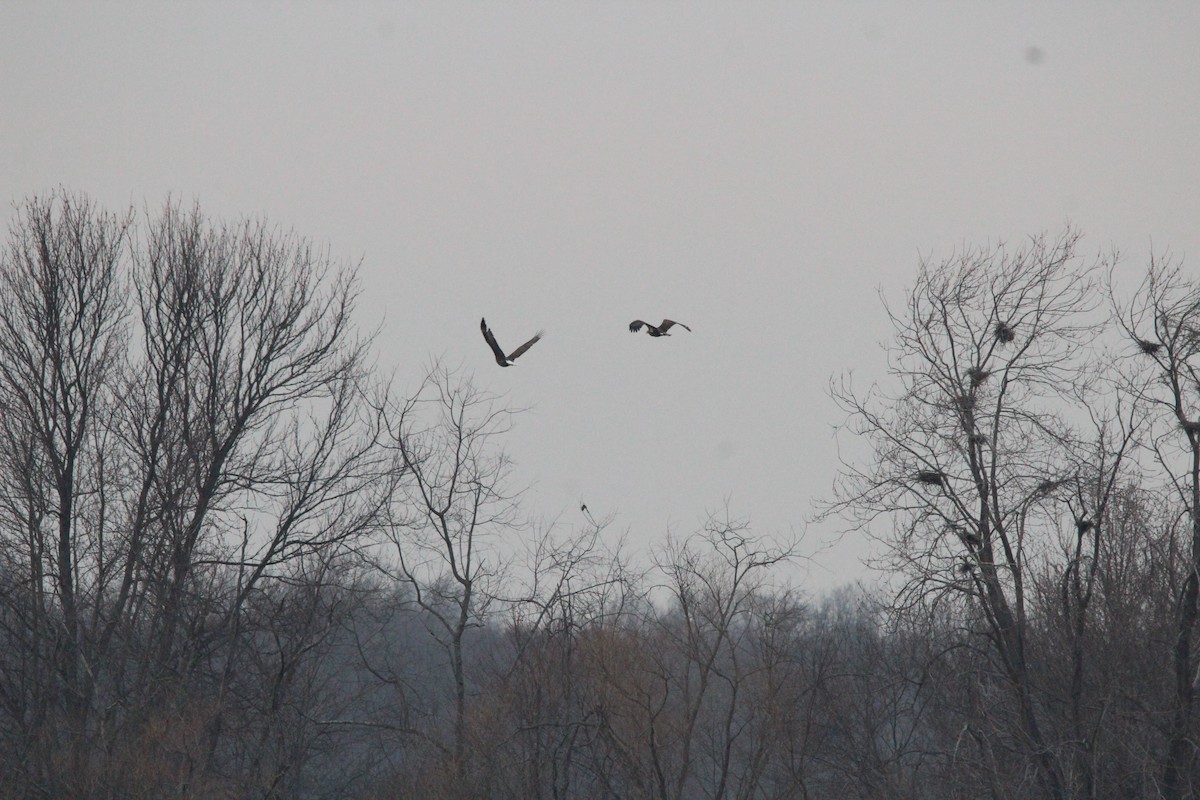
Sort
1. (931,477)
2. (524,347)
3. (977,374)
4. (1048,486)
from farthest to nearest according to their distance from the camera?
(977,374) → (931,477) → (1048,486) → (524,347)

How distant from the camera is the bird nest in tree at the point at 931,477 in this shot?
14367mm

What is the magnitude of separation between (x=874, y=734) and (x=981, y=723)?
37.4 ft

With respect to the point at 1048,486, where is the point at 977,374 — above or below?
above

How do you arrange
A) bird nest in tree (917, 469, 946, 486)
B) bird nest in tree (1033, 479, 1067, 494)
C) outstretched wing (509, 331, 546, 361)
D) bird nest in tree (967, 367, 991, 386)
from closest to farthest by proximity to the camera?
outstretched wing (509, 331, 546, 361), bird nest in tree (1033, 479, 1067, 494), bird nest in tree (917, 469, 946, 486), bird nest in tree (967, 367, 991, 386)

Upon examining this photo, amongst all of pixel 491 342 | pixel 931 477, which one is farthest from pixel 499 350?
pixel 931 477

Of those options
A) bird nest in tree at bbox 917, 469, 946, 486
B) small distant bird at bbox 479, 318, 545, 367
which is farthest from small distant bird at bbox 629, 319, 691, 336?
bird nest in tree at bbox 917, 469, 946, 486

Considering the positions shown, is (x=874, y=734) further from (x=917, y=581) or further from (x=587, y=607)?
(x=917, y=581)

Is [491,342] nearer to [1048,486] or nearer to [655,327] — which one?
[655,327]

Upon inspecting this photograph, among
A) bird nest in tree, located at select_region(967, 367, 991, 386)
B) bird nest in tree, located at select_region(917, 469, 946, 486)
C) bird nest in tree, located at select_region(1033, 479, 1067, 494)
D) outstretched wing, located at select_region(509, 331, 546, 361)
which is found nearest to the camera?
outstretched wing, located at select_region(509, 331, 546, 361)

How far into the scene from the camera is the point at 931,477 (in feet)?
47.1

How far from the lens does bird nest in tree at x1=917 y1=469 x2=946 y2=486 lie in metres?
14.4

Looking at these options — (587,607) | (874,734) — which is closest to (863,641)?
(874,734)

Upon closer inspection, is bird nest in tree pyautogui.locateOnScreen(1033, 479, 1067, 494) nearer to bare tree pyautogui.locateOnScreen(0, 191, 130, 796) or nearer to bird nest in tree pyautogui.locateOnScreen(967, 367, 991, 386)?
bird nest in tree pyautogui.locateOnScreen(967, 367, 991, 386)

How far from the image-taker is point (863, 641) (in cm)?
3144
